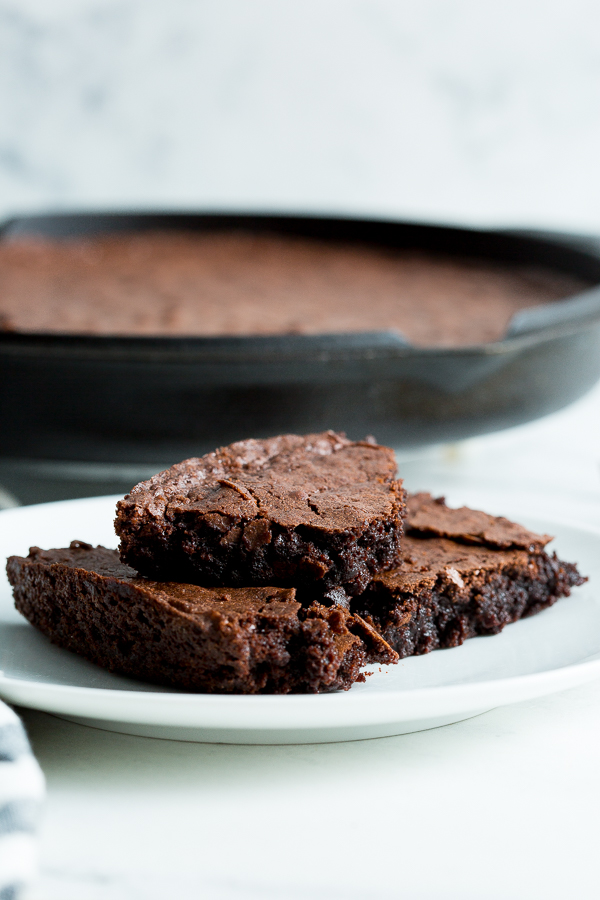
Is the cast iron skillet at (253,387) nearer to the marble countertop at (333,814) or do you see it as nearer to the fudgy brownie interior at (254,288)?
the fudgy brownie interior at (254,288)

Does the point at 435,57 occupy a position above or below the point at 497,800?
above

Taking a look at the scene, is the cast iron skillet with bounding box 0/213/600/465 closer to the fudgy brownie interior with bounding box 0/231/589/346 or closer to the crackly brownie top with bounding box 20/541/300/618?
the fudgy brownie interior with bounding box 0/231/589/346

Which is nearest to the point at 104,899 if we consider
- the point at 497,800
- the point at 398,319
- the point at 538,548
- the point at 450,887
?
the point at 450,887

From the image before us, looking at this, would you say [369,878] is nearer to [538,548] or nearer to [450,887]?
[450,887]

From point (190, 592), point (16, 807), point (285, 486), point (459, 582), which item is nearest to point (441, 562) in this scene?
point (459, 582)

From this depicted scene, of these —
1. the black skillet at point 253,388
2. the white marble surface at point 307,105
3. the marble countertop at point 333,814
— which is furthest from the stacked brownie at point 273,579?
the white marble surface at point 307,105

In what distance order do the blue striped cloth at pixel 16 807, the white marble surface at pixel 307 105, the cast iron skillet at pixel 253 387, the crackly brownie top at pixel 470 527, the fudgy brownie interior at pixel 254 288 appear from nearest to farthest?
the blue striped cloth at pixel 16 807 < the crackly brownie top at pixel 470 527 < the cast iron skillet at pixel 253 387 < the fudgy brownie interior at pixel 254 288 < the white marble surface at pixel 307 105
